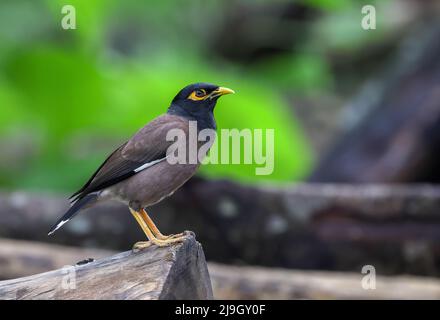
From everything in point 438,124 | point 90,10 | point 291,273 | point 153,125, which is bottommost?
point 291,273

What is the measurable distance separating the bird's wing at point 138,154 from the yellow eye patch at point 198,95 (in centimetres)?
11

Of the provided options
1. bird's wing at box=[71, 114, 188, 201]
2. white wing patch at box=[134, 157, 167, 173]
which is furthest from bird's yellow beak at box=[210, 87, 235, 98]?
white wing patch at box=[134, 157, 167, 173]

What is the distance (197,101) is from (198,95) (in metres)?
0.03

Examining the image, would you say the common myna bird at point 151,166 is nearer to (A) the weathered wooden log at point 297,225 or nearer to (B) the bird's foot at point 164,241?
(B) the bird's foot at point 164,241

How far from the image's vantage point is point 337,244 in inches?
247

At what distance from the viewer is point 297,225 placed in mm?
6242

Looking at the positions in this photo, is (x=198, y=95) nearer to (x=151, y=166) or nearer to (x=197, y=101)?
(x=197, y=101)

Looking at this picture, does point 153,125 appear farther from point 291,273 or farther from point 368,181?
point 368,181

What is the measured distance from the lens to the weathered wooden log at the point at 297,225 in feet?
20.2

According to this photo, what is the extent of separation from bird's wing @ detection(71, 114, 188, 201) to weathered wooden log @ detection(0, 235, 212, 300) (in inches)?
17.5

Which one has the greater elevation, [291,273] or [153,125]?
[153,125]

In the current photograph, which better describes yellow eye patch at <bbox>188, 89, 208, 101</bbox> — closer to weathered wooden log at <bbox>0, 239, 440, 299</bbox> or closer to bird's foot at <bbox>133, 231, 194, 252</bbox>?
bird's foot at <bbox>133, 231, 194, 252</bbox>

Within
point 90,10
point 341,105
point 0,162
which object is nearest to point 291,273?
point 90,10

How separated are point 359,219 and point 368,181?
2.43m
